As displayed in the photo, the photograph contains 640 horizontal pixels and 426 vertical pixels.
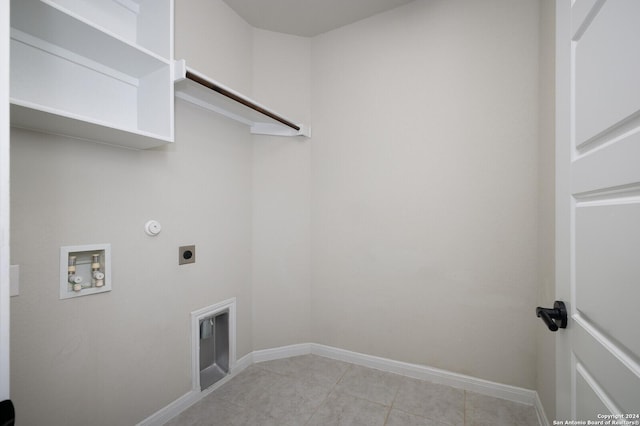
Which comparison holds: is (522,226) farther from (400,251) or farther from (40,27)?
(40,27)

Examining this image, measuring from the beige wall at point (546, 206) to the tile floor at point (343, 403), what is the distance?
35 centimetres

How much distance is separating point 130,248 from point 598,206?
192 centimetres

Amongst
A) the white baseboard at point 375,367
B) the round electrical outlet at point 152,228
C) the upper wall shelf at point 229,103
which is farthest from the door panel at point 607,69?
the round electrical outlet at point 152,228

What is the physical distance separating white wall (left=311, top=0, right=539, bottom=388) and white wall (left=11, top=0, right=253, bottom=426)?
0.76m

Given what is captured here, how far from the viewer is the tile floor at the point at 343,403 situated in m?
1.66

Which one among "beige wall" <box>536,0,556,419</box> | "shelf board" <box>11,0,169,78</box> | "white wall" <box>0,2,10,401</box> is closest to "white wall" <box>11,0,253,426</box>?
"shelf board" <box>11,0,169,78</box>

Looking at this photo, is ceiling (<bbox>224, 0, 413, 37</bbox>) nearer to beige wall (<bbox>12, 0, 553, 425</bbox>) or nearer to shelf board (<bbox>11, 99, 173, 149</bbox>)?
beige wall (<bbox>12, 0, 553, 425</bbox>)

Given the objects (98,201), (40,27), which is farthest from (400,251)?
(40,27)

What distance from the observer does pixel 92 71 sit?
132 centimetres

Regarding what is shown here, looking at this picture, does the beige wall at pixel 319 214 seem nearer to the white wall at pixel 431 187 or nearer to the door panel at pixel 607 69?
the white wall at pixel 431 187

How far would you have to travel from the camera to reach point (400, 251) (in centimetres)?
212

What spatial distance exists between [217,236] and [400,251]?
1379mm

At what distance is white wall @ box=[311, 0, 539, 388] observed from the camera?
1.78 m

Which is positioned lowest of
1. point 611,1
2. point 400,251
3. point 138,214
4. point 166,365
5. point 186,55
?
point 166,365
